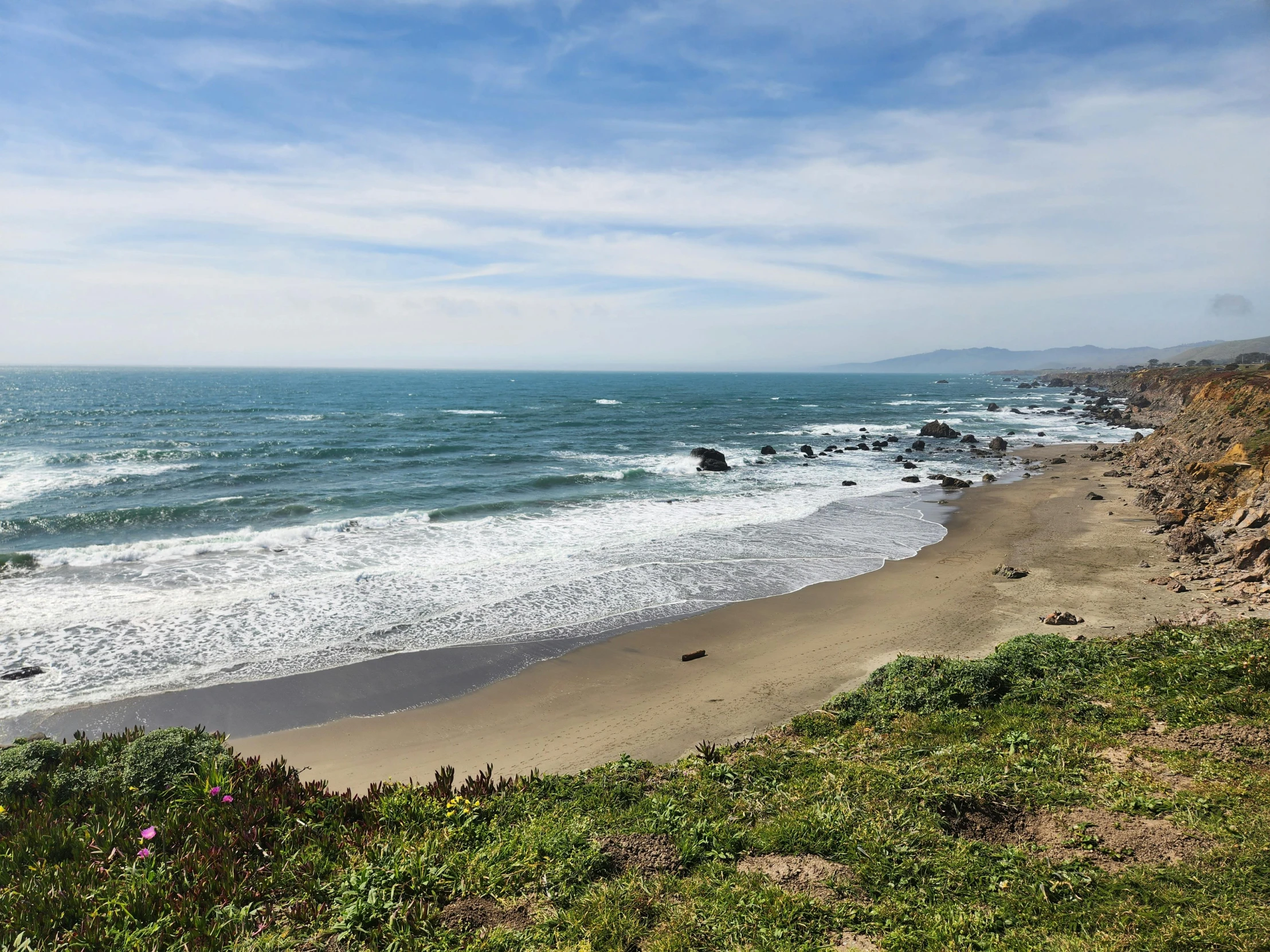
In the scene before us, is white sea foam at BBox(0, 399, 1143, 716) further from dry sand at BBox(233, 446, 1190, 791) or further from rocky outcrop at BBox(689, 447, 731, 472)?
rocky outcrop at BBox(689, 447, 731, 472)

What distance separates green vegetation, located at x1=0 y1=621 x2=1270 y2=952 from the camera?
4680mm

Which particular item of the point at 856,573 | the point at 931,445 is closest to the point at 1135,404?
the point at 931,445

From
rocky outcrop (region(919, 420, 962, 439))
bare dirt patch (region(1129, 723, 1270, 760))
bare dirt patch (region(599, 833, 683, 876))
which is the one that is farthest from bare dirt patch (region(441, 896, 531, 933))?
rocky outcrop (region(919, 420, 962, 439))

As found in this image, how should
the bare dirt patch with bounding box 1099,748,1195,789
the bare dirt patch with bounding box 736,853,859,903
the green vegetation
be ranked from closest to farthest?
the green vegetation → the bare dirt patch with bounding box 736,853,859,903 → the bare dirt patch with bounding box 1099,748,1195,789

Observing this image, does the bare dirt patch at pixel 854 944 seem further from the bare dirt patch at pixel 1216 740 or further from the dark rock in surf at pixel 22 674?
the dark rock in surf at pixel 22 674

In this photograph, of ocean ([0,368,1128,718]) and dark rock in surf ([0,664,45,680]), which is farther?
ocean ([0,368,1128,718])

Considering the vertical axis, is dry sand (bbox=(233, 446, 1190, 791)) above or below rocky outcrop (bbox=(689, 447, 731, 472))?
below

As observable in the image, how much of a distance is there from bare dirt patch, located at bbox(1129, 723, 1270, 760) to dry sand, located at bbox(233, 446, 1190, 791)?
5.21 metres

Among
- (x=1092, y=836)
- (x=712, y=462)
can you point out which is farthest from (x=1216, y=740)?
(x=712, y=462)

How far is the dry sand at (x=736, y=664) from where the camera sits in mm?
10305

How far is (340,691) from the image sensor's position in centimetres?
1252

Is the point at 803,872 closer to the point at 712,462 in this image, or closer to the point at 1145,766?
the point at 1145,766

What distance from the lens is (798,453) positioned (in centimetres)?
4747

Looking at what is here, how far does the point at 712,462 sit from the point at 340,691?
29825 mm
